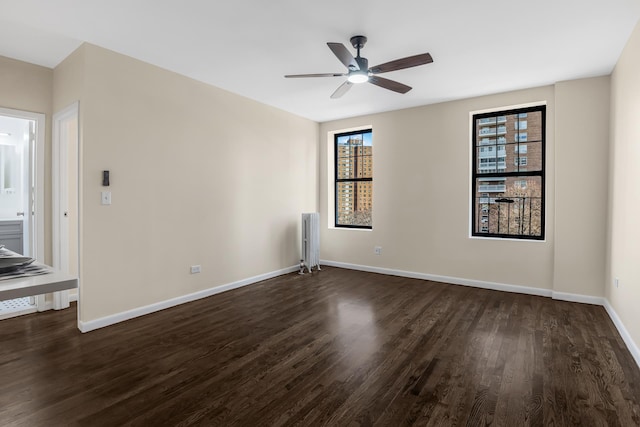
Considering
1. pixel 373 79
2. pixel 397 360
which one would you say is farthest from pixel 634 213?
pixel 373 79

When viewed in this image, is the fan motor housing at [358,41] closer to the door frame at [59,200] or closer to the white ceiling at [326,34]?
the white ceiling at [326,34]

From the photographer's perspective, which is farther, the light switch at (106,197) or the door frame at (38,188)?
the door frame at (38,188)

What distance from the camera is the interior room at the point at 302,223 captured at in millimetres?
2145

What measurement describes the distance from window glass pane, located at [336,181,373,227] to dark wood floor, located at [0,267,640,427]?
2.20 meters

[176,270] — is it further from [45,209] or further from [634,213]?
[634,213]

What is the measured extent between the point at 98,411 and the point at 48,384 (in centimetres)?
57

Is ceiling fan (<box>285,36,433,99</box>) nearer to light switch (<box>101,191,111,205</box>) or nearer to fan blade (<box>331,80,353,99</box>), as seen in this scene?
fan blade (<box>331,80,353,99</box>)

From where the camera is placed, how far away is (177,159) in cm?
372

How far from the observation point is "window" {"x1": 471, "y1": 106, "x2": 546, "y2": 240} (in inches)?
167

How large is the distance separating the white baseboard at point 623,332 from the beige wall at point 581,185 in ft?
1.07

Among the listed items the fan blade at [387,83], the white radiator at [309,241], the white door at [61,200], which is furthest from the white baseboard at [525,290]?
the white door at [61,200]

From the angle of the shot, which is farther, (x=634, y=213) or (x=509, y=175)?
(x=509, y=175)

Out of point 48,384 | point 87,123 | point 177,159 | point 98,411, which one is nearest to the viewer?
point 98,411

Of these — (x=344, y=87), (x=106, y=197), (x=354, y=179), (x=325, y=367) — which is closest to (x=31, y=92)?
(x=106, y=197)
